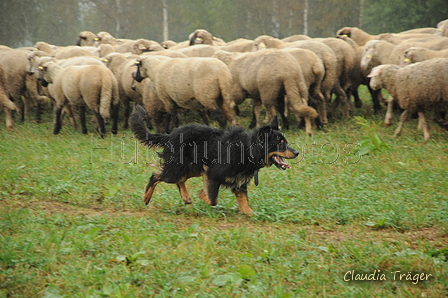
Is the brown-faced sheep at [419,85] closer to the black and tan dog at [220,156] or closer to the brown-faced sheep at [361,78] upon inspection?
the brown-faced sheep at [361,78]

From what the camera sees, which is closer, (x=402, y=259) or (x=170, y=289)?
(x=170, y=289)

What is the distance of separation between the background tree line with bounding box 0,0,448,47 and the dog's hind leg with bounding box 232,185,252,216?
20444 millimetres

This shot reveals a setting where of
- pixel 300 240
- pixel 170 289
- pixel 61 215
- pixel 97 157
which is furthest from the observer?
pixel 97 157

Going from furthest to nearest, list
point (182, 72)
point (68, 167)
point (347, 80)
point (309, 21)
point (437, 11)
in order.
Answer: point (309, 21)
point (437, 11)
point (347, 80)
point (182, 72)
point (68, 167)

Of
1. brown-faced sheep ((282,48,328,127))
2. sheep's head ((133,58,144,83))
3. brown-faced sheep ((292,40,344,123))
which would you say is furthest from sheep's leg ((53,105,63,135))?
brown-faced sheep ((292,40,344,123))

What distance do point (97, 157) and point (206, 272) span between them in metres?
5.24

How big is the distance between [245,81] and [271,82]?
0.91 metres

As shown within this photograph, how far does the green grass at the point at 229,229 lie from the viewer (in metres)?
4.02

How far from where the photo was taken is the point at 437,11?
22.6 m

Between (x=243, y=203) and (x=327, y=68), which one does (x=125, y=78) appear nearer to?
(x=327, y=68)

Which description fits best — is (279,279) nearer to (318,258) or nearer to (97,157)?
(318,258)

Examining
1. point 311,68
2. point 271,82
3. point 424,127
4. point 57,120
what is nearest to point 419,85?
point 424,127

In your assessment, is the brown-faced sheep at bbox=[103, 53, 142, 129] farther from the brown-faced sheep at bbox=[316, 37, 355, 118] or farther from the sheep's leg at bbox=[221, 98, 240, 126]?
the brown-faced sheep at bbox=[316, 37, 355, 118]

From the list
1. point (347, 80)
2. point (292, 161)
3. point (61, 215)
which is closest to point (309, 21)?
point (347, 80)
